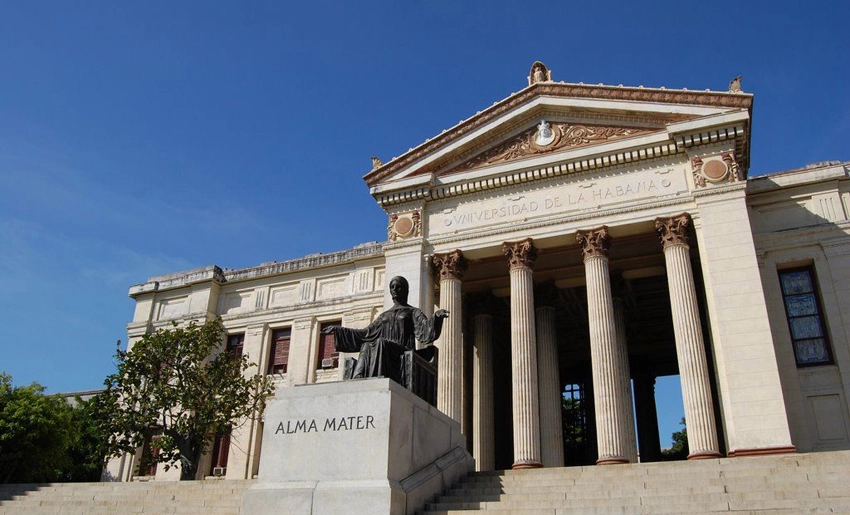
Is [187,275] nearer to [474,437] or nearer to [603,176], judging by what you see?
[474,437]

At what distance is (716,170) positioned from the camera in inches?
843

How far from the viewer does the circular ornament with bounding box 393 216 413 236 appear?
24.9 m

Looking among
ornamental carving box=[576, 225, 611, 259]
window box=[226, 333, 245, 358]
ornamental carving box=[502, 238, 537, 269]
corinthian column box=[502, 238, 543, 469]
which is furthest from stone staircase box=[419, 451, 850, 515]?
window box=[226, 333, 245, 358]

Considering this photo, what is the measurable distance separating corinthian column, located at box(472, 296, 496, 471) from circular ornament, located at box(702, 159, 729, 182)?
9.49 meters

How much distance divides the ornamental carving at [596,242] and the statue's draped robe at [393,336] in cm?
1041

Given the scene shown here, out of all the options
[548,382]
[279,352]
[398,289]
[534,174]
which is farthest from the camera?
[279,352]

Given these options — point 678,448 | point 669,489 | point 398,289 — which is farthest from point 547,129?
point 678,448

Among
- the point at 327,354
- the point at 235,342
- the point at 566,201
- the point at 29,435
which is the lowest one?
the point at 29,435

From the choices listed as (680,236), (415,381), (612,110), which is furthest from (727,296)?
(415,381)

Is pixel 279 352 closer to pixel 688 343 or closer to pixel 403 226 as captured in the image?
pixel 403 226

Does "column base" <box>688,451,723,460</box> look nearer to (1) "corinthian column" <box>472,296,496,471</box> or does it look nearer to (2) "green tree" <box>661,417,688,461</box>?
(1) "corinthian column" <box>472,296,496,471</box>

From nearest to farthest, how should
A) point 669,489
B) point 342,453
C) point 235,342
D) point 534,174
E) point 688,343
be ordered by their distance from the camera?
point 342,453, point 669,489, point 688,343, point 534,174, point 235,342

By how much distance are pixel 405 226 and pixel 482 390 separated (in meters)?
6.53

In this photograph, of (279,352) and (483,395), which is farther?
(279,352)
